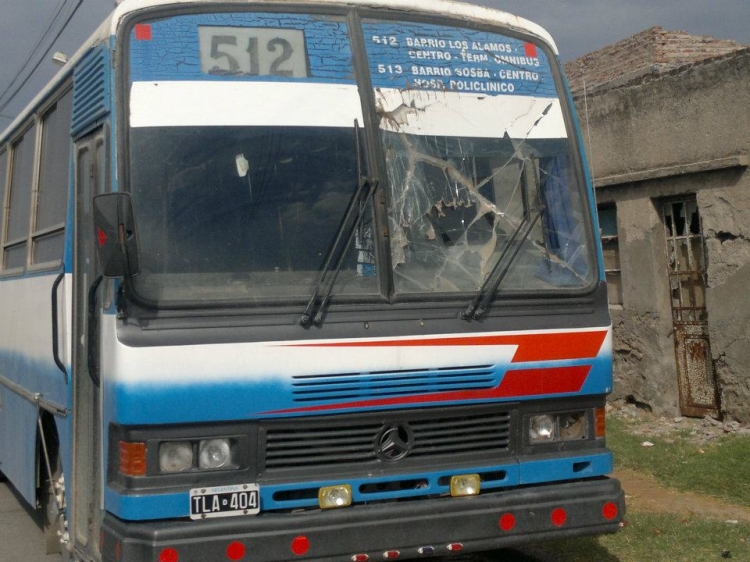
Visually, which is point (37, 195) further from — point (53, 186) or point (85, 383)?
point (85, 383)

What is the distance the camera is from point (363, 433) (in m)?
4.33

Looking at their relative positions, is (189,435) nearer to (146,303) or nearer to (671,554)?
(146,303)

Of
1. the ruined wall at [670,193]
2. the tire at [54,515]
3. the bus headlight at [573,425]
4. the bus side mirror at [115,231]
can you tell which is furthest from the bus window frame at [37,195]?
the ruined wall at [670,193]

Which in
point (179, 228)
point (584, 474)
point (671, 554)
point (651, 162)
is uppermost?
point (651, 162)

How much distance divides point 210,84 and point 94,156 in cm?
70

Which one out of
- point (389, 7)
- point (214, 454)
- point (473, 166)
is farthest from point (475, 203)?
point (214, 454)

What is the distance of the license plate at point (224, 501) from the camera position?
4.09 meters

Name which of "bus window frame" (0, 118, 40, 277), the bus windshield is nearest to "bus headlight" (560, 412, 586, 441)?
the bus windshield

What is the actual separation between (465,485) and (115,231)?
189cm

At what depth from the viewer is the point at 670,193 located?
9.59 meters

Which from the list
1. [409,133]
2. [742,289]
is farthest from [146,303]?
[742,289]

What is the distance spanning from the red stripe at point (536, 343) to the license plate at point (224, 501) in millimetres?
693

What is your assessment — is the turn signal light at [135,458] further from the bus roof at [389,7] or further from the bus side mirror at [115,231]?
the bus roof at [389,7]

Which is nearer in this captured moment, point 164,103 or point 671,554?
point 164,103
